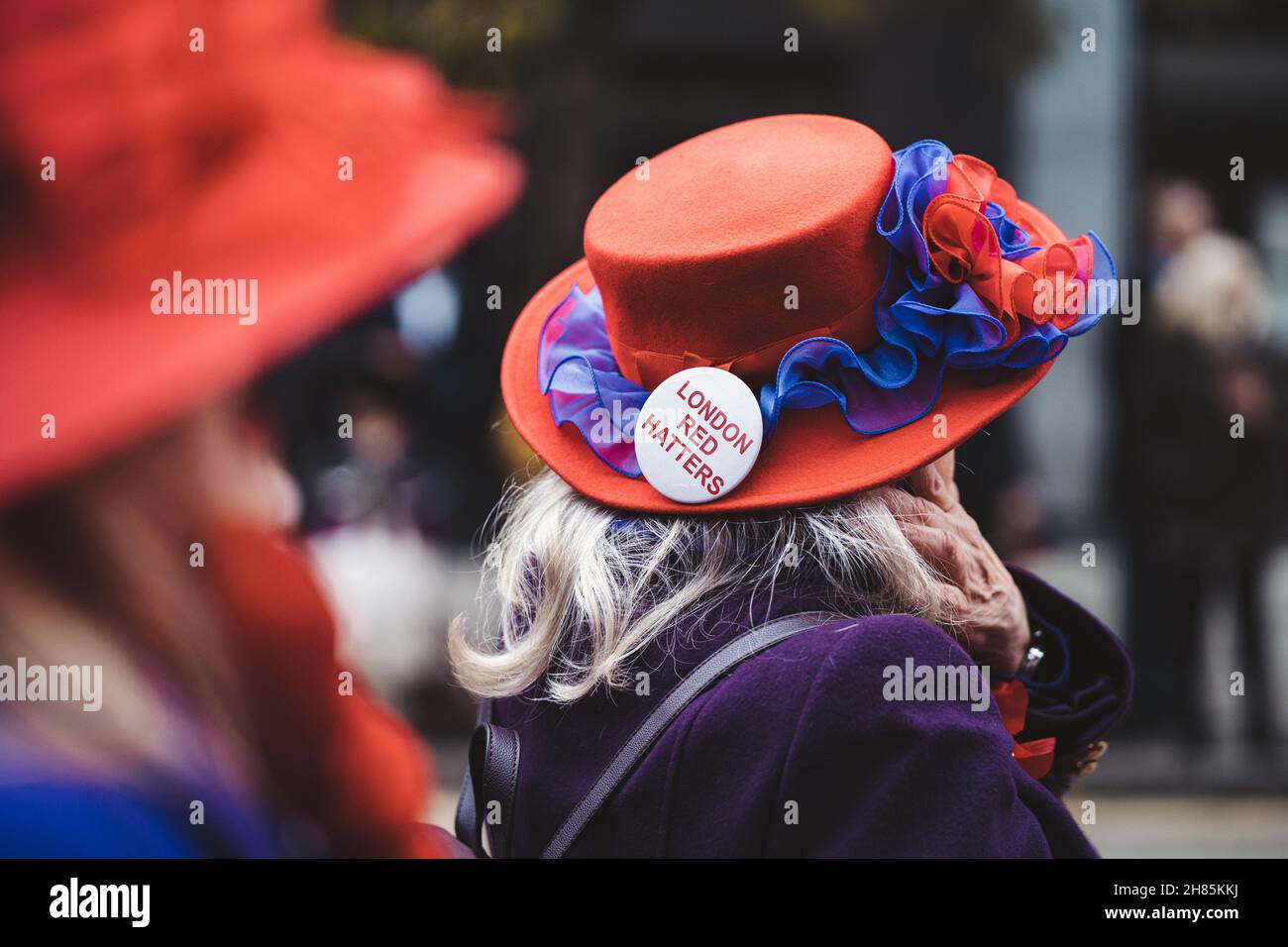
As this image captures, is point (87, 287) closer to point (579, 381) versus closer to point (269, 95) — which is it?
point (269, 95)

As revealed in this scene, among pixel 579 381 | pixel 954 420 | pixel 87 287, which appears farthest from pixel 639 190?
pixel 87 287

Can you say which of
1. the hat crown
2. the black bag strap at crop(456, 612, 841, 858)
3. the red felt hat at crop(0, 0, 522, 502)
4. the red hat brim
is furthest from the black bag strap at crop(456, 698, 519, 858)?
the red felt hat at crop(0, 0, 522, 502)

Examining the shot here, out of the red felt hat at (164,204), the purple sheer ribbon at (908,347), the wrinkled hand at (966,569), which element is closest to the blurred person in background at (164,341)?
the red felt hat at (164,204)

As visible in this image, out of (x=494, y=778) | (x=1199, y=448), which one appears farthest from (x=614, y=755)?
(x=1199, y=448)

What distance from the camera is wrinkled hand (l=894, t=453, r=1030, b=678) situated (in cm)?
159

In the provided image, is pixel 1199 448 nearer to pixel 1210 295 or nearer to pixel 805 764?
pixel 1210 295

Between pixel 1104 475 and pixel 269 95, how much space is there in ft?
21.5

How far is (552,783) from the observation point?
5.09ft

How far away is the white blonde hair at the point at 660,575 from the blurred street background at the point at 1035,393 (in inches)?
122

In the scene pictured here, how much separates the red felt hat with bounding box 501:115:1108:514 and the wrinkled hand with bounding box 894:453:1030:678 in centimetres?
10

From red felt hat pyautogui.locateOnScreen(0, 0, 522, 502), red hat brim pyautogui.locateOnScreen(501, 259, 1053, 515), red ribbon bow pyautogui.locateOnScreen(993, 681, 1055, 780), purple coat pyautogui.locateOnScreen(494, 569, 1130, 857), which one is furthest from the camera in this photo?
red ribbon bow pyautogui.locateOnScreen(993, 681, 1055, 780)

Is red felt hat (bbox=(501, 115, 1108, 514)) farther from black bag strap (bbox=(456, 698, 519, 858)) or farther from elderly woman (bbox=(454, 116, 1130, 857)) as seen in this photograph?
black bag strap (bbox=(456, 698, 519, 858))

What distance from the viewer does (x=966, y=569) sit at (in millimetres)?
1620

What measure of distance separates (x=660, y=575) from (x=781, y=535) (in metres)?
0.14
